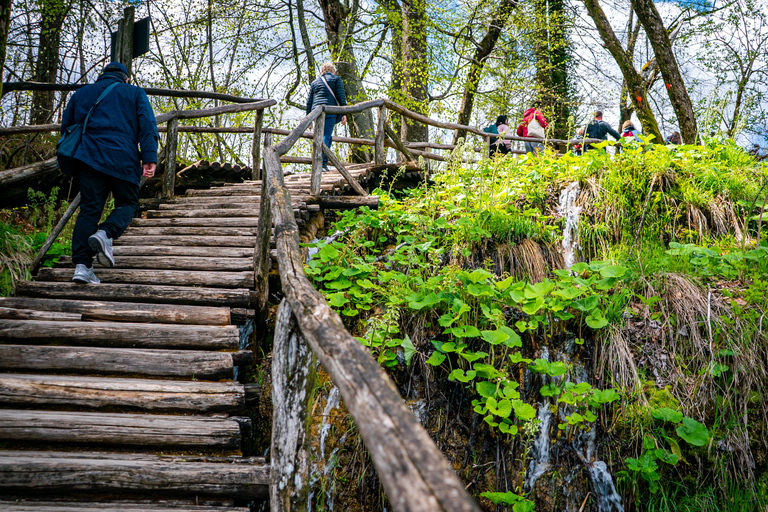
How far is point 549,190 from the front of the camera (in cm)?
531

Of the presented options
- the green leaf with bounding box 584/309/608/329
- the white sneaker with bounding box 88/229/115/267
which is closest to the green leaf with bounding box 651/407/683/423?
the green leaf with bounding box 584/309/608/329

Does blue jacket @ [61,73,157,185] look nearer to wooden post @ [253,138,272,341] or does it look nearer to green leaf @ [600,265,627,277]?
wooden post @ [253,138,272,341]

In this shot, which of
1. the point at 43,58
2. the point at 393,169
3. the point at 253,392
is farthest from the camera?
the point at 43,58

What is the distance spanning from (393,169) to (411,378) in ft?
16.5

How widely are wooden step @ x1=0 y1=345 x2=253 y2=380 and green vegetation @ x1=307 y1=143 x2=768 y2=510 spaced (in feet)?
3.83

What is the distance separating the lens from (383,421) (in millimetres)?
1198

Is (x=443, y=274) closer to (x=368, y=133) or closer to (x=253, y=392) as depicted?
(x=253, y=392)

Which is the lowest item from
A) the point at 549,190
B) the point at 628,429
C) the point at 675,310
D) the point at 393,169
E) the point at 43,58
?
the point at 628,429

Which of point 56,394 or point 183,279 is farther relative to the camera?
point 183,279

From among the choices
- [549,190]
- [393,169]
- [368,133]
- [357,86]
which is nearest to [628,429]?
[549,190]

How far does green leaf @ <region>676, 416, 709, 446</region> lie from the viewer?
303 cm

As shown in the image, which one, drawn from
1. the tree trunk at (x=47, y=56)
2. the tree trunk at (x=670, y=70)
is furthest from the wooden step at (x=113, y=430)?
the tree trunk at (x=47, y=56)

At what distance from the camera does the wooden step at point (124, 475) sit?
2.38m

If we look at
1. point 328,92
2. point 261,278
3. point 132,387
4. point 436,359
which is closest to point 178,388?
point 132,387
